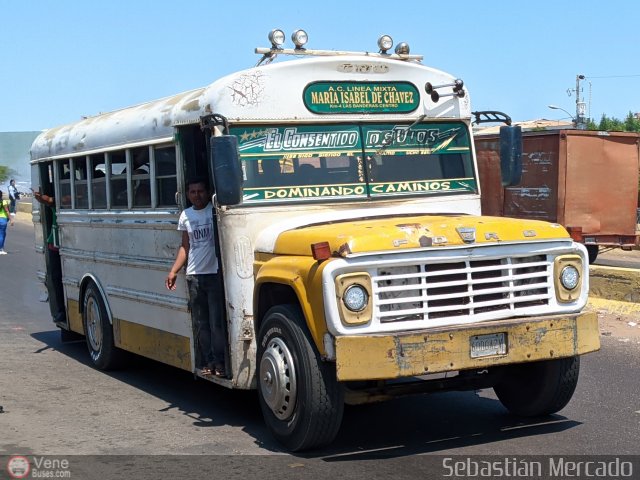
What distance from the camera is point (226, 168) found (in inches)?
263

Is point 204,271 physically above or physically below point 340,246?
below

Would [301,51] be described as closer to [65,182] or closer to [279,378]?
[279,378]

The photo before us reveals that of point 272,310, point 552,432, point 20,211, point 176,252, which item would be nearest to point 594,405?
point 552,432

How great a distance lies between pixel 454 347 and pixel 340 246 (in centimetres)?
93

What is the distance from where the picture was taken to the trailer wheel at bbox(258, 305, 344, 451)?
245 inches

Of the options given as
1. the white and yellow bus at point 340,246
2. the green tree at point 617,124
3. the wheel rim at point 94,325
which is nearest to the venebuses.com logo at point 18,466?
the white and yellow bus at point 340,246

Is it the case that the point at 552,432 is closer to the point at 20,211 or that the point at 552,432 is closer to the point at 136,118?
the point at 136,118

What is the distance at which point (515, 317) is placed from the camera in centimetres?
648

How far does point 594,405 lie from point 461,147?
224 centimetres

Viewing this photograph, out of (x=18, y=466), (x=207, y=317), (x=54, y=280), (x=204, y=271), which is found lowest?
(x=18, y=466)

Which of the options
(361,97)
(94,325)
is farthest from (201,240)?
(94,325)

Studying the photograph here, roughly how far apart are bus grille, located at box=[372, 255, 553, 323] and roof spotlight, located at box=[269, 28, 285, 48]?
248 centimetres

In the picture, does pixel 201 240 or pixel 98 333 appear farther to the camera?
pixel 98 333

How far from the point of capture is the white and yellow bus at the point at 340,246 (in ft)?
20.2
